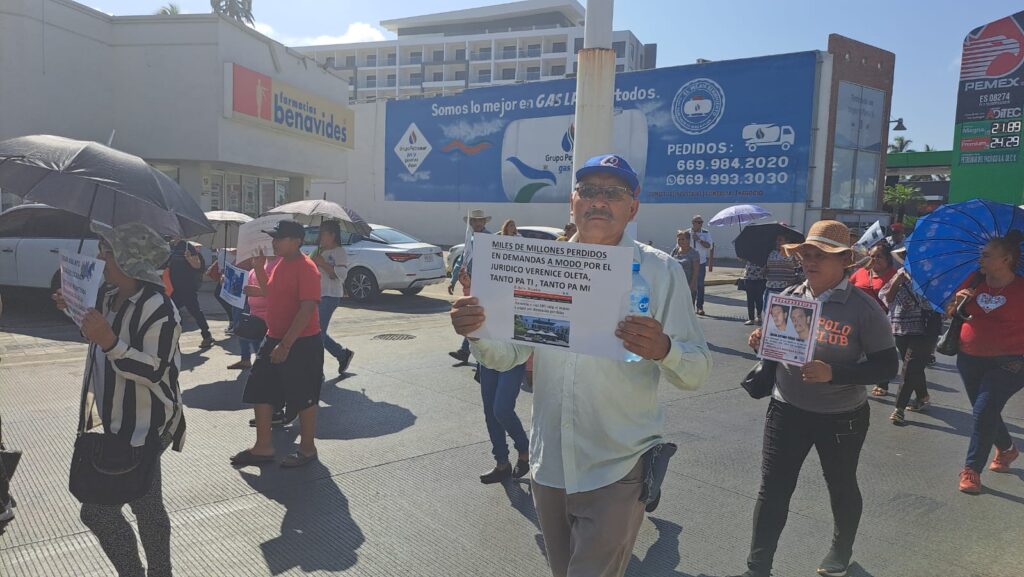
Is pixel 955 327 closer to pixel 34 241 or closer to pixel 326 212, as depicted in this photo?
pixel 326 212

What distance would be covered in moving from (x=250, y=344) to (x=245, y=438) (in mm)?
2791

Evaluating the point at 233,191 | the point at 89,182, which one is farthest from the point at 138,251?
the point at 233,191

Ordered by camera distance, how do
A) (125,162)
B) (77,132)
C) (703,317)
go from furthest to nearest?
(77,132)
(703,317)
(125,162)

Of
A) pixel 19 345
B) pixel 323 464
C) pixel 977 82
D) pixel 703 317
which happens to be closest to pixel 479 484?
pixel 323 464

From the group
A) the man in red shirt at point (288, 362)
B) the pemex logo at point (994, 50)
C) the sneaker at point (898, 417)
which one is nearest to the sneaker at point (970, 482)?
the sneaker at point (898, 417)

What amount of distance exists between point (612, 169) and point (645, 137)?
93.7ft

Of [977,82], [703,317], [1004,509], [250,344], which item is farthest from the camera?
[977,82]

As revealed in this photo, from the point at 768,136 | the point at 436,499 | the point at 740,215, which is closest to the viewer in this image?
the point at 436,499

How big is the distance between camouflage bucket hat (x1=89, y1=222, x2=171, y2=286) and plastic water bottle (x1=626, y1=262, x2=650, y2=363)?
6.88 feet

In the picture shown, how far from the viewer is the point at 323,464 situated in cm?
524

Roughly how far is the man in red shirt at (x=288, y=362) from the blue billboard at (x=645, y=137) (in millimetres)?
24651

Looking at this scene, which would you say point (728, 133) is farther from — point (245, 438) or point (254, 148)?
point (245, 438)

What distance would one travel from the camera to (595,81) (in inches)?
356

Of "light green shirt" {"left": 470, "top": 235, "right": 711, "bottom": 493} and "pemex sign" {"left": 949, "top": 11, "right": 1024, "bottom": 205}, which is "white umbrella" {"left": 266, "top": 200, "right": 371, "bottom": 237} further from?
"pemex sign" {"left": 949, "top": 11, "right": 1024, "bottom": 205}
